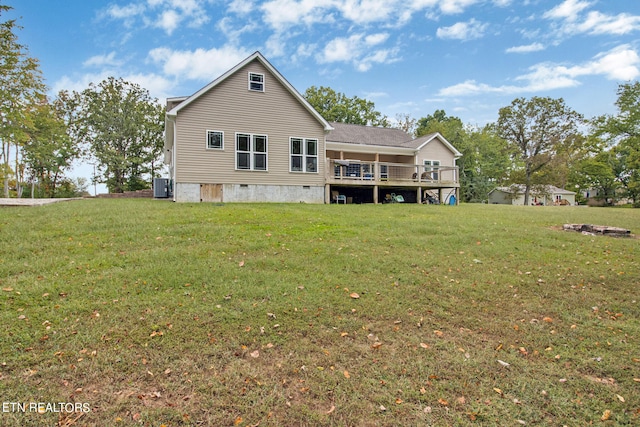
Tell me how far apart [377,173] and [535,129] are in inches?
1144

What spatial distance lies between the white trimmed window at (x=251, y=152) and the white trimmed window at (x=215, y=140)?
73 cm

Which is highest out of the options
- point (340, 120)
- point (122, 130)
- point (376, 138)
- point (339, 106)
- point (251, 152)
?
point (339, 106)

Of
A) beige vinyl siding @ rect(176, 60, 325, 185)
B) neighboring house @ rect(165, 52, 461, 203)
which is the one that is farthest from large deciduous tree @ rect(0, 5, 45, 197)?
beige vinyl siding @ rect(176, 60, 325, 185)

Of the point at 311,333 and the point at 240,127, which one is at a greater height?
the point at 240,127

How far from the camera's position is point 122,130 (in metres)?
30.1

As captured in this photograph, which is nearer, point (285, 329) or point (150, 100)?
point (285, 329)

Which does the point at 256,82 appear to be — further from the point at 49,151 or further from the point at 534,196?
the point at 534,196

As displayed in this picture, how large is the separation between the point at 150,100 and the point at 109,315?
112 feet

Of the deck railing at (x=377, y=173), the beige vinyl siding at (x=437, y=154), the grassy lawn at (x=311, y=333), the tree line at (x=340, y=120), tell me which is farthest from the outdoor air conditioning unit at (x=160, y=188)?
the beige vinyl siding at (x=437, y=154)

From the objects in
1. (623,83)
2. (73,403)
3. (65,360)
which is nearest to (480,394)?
(73,403)

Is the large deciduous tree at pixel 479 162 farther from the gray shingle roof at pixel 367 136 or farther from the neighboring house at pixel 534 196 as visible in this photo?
the gray shingle roof at pixel 367 136

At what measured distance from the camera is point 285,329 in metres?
3.93

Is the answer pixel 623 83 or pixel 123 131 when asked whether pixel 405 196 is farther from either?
pixel 623 83

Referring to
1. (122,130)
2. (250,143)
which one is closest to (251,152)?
(250,143)
